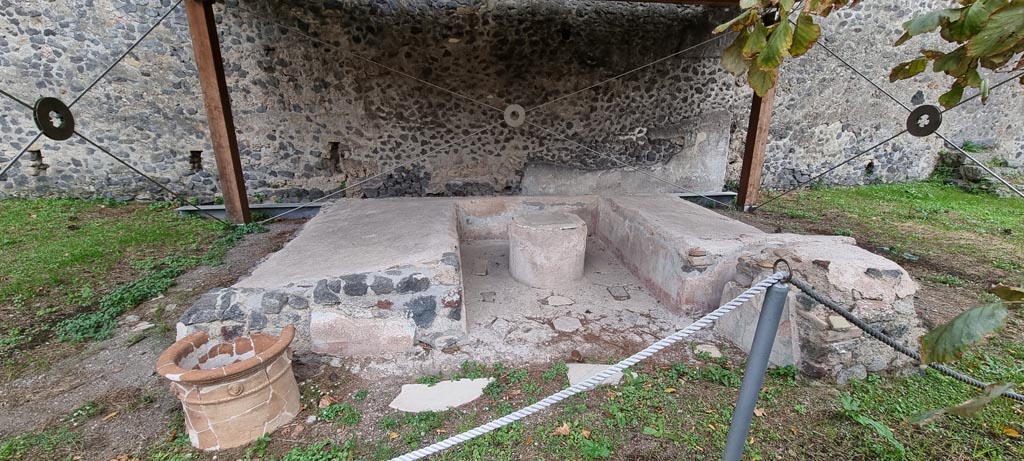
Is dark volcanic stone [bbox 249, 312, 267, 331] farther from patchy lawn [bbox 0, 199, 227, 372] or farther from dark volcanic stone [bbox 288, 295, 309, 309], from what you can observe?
patchy lawn [bbox 0, 199, 227, 372]

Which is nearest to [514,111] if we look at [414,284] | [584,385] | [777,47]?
[414,284]

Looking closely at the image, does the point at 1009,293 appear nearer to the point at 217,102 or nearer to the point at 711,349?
the point at 711,349

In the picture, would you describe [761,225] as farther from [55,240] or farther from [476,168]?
Result: [55,240]

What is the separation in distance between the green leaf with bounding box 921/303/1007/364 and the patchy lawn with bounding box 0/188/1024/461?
4.36ft

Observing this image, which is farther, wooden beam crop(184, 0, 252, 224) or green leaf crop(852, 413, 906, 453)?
wooden beam crop(184, 0, 252, 224)

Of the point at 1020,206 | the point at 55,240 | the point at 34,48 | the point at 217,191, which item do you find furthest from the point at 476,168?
the point at 1020,206

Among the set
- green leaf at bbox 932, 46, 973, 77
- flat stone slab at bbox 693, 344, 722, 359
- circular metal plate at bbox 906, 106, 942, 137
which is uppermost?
green leaf at bbox 932, 46, 973, 77

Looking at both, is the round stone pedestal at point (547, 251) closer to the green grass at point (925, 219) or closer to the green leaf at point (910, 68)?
the green leaf at point (910, 68)

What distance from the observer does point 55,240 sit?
16.1ft

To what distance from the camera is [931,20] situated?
1161 mm

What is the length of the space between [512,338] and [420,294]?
2.43 ft

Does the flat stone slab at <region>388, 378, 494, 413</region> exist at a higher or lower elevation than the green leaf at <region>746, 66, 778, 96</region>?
lower

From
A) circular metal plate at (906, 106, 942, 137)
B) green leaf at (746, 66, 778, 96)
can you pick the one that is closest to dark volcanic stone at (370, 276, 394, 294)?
green leaf at (746, 66, 778, 96)

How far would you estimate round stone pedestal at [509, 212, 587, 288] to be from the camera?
406 cm
